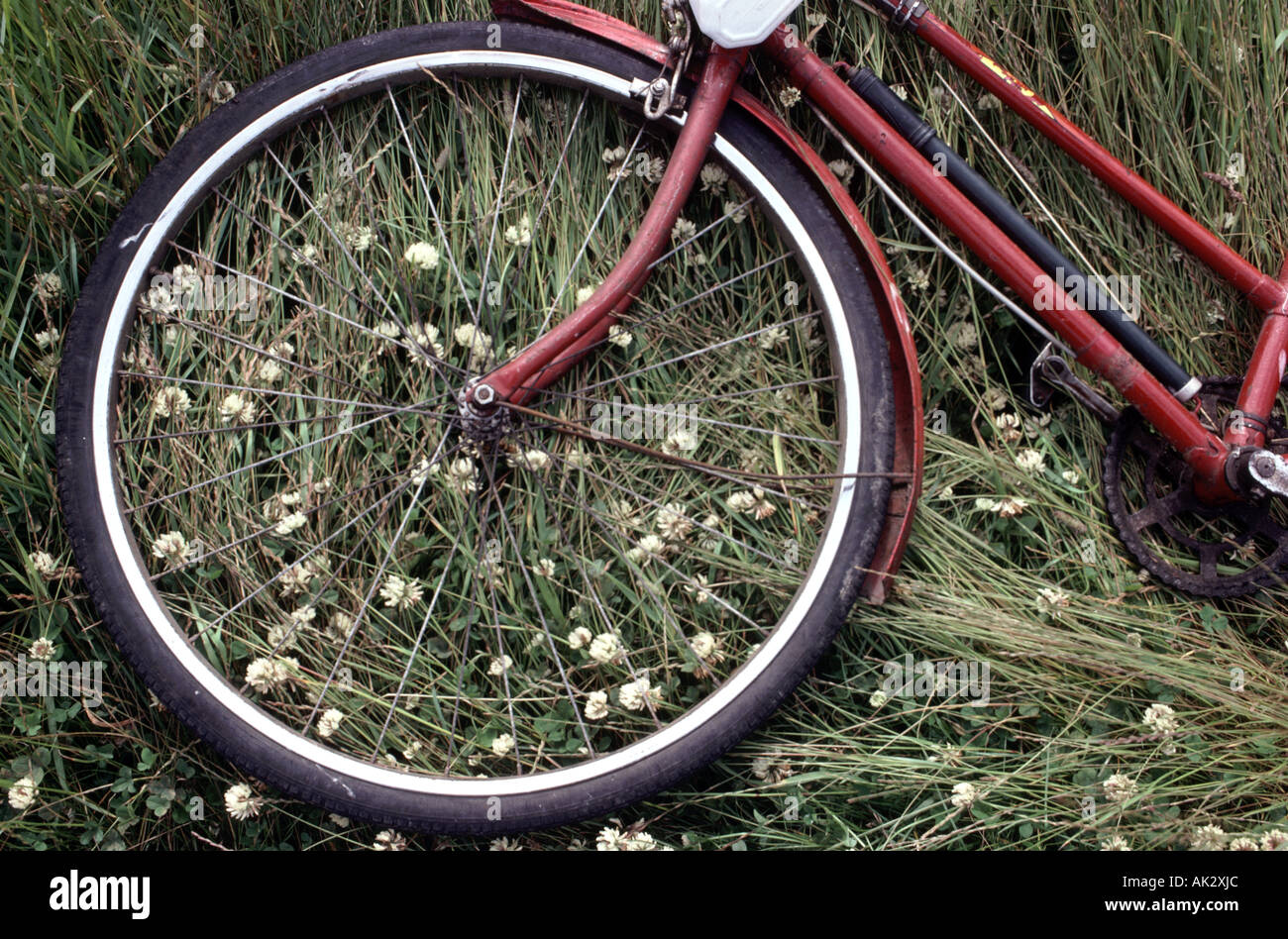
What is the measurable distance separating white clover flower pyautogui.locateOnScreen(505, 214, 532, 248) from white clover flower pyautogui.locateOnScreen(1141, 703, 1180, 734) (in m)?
1.74

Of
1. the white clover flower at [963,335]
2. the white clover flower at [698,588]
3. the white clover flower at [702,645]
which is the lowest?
the white clover flower at [702,645]

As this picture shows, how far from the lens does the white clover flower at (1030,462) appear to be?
199 centimetres

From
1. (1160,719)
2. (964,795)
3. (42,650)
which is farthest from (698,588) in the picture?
(42,650)

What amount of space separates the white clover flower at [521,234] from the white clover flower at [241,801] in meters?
1.34

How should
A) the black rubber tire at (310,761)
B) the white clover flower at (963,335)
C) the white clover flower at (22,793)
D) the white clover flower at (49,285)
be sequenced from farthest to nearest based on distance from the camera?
the white clover flower at (963,335), the white clover flower at (49,285), the white clover flower at (22,793), the black rubber tire at (310,761)

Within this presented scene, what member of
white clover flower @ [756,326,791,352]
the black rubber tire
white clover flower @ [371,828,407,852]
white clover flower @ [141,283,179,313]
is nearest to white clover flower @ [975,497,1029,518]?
the black rubber tire

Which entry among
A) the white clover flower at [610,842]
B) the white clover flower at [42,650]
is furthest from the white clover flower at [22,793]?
the white clover flower at [610,842]

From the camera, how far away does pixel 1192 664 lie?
1886mm

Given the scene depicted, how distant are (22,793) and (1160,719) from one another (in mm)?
2474

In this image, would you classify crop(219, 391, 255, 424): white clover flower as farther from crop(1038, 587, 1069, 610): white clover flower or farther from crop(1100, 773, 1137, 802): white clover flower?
crop(1100, 773, 1137, 802): white clover flower

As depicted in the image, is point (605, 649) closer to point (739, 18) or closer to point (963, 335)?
point (963, 335)

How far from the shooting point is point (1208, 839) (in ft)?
5.82

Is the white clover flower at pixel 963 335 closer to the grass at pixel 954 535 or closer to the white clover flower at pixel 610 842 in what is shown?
the grass at pixel 954 535
